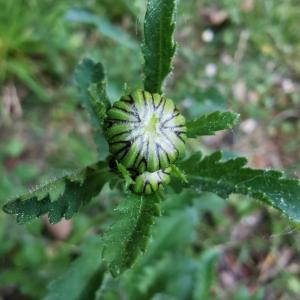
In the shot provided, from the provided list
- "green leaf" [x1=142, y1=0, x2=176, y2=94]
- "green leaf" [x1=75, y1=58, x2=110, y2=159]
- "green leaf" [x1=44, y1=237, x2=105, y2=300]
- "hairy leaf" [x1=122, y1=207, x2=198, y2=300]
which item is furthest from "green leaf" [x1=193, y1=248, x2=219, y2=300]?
"green leaf" [x1=142, y1=0, x2=176, y2=94]

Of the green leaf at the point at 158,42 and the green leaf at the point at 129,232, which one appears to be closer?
the green leaf at the point at 129,232

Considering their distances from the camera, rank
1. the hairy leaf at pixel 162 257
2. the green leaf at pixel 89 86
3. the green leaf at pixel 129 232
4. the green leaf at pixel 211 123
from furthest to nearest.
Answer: the hairy leaf at pixel 162 257, the green leaf at pixel 89 86, the green leaf at pixel 211 123, the green leaf at pixel 129 232

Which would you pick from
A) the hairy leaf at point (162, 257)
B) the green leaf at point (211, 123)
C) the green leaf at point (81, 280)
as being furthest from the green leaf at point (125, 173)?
the hairy leaf at point (162, 257)

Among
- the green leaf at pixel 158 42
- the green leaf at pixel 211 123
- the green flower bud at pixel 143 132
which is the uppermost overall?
the green leaf at pixel 158 42

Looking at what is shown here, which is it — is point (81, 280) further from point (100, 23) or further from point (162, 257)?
point (100, 23)

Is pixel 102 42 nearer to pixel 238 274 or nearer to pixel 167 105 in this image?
pixel 238 274

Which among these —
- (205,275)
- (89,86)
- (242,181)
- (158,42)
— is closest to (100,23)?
(89,86)

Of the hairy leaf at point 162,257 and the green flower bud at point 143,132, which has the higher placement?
the hairy leaf at point 162,257

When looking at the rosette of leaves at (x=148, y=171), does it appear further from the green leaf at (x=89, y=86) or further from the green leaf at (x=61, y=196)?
the green leaf at (x=89, y=86)
